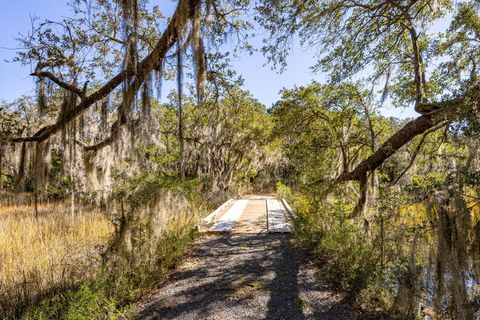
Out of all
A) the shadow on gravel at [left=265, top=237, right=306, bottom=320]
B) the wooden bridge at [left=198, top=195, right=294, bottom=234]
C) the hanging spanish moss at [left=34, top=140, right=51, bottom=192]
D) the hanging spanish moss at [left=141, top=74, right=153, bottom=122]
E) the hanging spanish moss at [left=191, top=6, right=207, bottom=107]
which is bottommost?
the shadow on gravel at [left=265, top=237, right=306, bottom=320]

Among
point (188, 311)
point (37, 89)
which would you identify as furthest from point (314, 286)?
point (37, 89)

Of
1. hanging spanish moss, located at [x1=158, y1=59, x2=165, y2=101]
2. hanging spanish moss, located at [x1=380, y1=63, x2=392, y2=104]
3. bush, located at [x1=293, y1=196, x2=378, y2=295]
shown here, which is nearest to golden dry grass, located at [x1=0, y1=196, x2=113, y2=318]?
hanging spanish moss, located at [x1=158, y1=59, x2=165, y2=101]

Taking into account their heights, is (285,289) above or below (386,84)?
below

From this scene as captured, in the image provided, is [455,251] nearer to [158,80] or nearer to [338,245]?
[338,245]

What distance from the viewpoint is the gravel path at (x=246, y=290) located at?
3.02 metres

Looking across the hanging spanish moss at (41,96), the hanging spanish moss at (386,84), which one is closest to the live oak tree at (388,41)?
the hanging spanish moss at (386,84)

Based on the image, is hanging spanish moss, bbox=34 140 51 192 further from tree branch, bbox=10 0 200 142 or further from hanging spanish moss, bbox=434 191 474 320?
hanging spanish moss, bbox=434 191 474 320

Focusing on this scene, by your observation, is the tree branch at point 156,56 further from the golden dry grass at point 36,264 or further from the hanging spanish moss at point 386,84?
the hanging spanish moss at point 386,84

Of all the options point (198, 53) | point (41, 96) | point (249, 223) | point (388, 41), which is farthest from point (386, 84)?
point (41, 96)

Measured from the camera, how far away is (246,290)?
357 centimetres

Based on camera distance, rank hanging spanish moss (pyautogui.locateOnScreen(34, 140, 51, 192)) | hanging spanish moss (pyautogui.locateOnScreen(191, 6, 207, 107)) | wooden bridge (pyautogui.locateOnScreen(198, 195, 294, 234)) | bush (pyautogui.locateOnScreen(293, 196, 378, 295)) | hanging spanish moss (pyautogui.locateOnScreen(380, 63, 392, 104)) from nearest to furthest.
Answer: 1. bush (pyautogui.locateOnScreen(293, 196, 378, 295))
2. hanging spanish moss (pyautogui.locateOnScreen(191, 6, 207, 107))
3. hanging spanish moss (pyautogui.locateOnScreen(34, 140, 51, 192))
4. hanging spanish moss (pyautogui.locateOnScreen(380, 63, 392, 104))
5. wooden bridge (pyautogui.locateOnScreen(198, 195, 294, 234))

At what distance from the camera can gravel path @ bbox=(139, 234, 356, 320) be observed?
302cm

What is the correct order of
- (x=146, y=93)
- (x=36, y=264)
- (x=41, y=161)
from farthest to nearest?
(x=41, y=161) → (x=146, y=93) → (x=36, y=264)

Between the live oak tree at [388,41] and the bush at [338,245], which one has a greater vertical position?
the live oak tree at [388,41]
